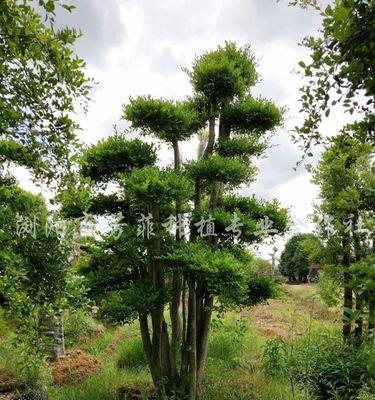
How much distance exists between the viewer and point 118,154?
235 inches

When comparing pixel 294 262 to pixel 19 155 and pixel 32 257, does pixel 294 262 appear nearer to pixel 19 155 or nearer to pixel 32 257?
pixel 32 257

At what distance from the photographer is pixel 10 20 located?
8.05 ft

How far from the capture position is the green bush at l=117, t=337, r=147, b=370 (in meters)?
8.12

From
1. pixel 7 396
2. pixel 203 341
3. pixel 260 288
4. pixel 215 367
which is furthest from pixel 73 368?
pixel 260 288

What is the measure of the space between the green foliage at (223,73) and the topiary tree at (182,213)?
0.02 metres

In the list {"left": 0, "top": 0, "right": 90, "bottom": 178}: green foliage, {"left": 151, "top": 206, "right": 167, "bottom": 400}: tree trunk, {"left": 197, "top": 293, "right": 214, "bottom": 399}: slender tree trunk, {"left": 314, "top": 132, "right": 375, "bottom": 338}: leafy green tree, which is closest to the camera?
{"left": 0, "top": 0, "right": 90, "bottom": 178}: green foliage

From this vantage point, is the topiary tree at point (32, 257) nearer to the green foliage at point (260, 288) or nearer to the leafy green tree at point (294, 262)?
the green foliage at point (260, 288)

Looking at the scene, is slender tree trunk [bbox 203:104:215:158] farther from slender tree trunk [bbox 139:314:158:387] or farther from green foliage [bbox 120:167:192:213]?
slender tree trunk [bbox 139:314:158:387]

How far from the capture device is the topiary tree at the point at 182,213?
17.4 feet

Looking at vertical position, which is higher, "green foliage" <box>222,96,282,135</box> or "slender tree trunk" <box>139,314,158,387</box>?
"green foliage" <box>222,96,282,135</box>

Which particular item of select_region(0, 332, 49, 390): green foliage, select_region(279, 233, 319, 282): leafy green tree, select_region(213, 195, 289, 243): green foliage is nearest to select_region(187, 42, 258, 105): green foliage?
select_region(213, 195, 289, 243): green foliage

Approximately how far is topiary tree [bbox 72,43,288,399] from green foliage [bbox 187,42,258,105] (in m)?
0.02

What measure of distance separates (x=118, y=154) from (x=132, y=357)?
4.52m

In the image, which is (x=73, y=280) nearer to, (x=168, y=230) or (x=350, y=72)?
(x=168, y=230)
